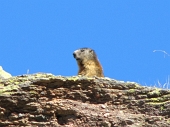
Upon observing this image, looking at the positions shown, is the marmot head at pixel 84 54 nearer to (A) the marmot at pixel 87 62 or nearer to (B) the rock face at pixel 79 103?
(A) the marmot at pixel 87 62

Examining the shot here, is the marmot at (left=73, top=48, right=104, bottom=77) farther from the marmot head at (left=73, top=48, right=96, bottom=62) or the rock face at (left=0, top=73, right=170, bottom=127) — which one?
the rock face at (left=0, top=73, right=170, bottom=127)

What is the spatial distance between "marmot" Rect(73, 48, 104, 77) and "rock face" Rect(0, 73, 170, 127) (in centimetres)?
652

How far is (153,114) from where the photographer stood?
805cm

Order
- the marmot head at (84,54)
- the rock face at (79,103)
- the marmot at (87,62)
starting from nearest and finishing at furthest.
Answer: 1. the rock face at (79,103)
2. the marmot at (87,62)
3. the marmot head at (84,54)

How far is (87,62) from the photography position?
627 inches

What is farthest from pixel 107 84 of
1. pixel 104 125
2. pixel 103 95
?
pixel 104 125

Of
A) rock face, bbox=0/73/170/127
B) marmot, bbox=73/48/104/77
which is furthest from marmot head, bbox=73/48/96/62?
rock face, bbox=0/73/170/127

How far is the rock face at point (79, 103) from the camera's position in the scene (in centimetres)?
791

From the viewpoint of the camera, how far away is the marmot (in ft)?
49.5

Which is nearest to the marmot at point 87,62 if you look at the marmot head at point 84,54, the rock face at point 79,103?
the marmot head at point 84,54

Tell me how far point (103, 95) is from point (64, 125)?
769 millimetres

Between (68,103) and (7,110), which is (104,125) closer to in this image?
(68,103)

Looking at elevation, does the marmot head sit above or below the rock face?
above

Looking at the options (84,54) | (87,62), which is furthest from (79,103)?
(84,54)
